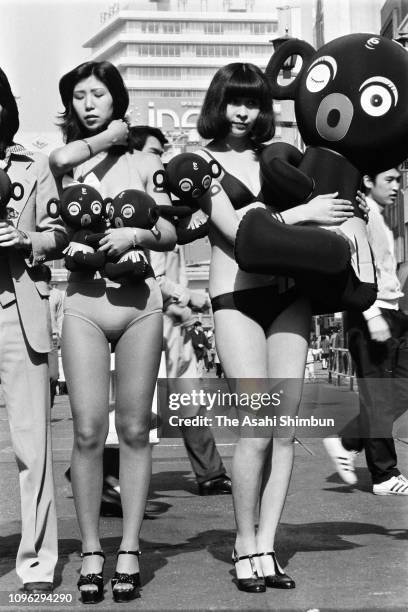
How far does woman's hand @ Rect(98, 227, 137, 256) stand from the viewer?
404 cm

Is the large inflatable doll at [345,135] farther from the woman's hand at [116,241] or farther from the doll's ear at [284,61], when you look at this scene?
the woman's hand at [116,241]

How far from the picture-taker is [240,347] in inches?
166

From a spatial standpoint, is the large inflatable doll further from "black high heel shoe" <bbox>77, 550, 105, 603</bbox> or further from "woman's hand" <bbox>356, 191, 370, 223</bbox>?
"black high heel shoe" <bbox>77, 550, 105, 603</bbox>

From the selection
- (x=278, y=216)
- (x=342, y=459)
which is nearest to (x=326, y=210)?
(x=278, y=216)

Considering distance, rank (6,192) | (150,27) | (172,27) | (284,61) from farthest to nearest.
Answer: (172,27) < (150,27) < (284,61) < (6,192)

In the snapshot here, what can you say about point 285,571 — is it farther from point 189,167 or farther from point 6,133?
point 6,133

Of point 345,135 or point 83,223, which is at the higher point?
point 345,135

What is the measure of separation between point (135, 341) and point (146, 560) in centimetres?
104

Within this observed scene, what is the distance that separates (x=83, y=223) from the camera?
406cm

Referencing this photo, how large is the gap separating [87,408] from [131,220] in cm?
71

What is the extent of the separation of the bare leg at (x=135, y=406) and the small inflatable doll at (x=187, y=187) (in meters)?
0.41

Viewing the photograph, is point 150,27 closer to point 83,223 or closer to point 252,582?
point 83,223

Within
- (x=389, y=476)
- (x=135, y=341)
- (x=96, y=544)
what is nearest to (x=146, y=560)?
(x=96, y=544)

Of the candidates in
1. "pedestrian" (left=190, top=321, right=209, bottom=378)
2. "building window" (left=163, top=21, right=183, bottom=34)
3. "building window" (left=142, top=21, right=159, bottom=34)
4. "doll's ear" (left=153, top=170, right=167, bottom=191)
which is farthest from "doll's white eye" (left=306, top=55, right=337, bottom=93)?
"building window" (left=163, top=21, right=183, bottom=34)
